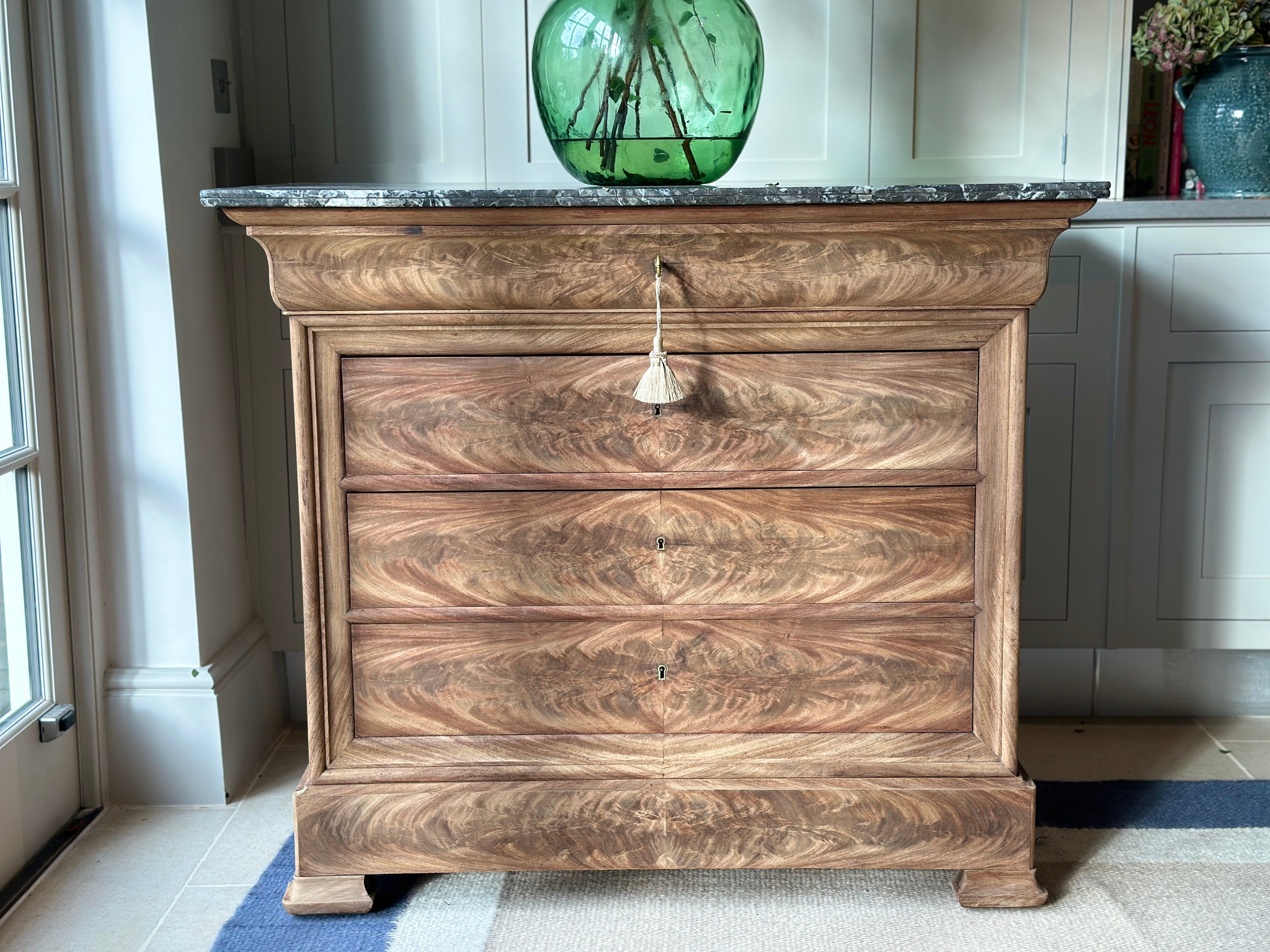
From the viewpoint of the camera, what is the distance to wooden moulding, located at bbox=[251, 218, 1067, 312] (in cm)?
143

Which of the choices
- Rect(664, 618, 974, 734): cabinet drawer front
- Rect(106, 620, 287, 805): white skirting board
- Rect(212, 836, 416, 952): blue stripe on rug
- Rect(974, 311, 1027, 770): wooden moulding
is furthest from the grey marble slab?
Rect(106, 620, 287, 805): white skirting board

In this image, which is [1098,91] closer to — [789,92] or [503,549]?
[789,92]

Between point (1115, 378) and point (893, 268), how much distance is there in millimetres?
853

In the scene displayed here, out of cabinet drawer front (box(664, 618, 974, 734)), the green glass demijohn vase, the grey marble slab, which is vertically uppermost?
the green glass demijohn vase

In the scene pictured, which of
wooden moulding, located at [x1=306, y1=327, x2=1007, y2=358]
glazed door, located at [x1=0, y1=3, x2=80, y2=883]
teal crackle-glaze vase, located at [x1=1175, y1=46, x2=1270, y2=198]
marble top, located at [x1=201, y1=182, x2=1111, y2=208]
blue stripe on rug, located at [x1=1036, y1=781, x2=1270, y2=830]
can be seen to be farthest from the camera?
teal crackle-glaze vase, located at [x1=1175, y1=46, x2=1270, y2=198]

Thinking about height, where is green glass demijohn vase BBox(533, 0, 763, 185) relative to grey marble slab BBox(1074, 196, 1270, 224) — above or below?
above

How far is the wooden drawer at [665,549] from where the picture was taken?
1533 mm

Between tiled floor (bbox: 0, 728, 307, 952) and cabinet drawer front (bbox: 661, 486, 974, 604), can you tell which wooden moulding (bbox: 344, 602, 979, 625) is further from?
tiled floor (bbox: 0, 728, 307, 952)

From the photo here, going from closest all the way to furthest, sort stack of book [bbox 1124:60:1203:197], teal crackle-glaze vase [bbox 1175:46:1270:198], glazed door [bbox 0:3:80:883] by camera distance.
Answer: glazed door [bbox 0:3:80:883], teal crackle-glaze vase [bbox 1175:46:1270:198], stack of book [bbox 1124:60:1203:197]

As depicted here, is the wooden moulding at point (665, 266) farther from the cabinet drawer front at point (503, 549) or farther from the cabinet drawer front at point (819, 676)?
the cabinet drawer front at point (819, 676)

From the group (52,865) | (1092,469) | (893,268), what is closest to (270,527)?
→ (52,865)

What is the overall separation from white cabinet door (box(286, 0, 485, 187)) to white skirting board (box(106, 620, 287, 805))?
3.01ft

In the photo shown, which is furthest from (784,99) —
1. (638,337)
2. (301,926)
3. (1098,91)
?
(301,926)

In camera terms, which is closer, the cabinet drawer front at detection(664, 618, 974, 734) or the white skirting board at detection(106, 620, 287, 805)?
the cabinet drawer front at detection(664, 618, 974, 734)
